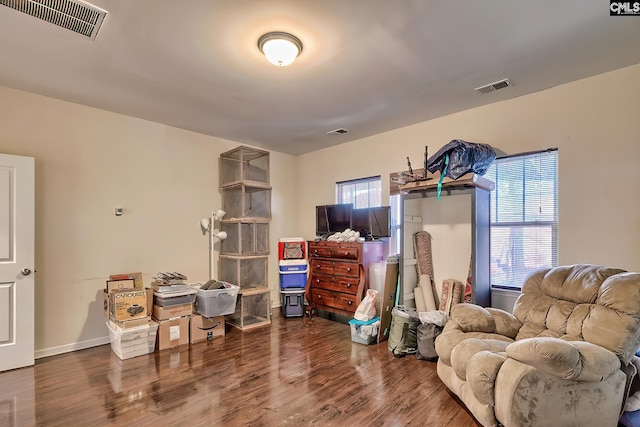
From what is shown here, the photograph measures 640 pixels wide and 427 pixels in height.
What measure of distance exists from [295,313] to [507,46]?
4.20 meters

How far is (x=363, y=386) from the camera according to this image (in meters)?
2.73

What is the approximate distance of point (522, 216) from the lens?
3.49m

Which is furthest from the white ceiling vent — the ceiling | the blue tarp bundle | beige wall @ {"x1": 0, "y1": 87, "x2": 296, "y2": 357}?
beige wall @ {"x1": 0, "y1": 87, "x2": 296, "y2": 357}

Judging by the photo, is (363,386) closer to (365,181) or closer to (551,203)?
(551,203)

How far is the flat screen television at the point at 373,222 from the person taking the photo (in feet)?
14.6

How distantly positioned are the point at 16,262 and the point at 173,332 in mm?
1681

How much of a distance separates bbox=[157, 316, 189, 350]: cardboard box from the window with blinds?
3.68 m

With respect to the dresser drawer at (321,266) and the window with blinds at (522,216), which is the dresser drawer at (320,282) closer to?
the dresser drawer at (321,266)

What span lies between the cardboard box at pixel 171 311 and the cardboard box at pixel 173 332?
0.05 metres

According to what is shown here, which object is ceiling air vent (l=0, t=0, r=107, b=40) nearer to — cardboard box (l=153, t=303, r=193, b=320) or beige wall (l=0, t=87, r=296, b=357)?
beige wall (l=0, t=87, r=296, b=357)

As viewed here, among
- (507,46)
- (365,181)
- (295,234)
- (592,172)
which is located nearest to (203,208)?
(295,234)

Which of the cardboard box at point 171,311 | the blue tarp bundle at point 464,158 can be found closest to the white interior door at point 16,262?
the cardboard box at point 171,311

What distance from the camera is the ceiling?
2.09 metres

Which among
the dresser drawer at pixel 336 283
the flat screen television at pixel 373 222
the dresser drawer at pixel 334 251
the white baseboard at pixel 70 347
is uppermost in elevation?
the flat screen television at pixel 373 222
